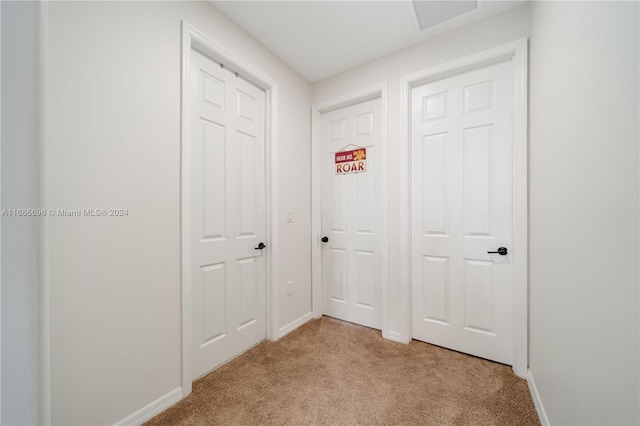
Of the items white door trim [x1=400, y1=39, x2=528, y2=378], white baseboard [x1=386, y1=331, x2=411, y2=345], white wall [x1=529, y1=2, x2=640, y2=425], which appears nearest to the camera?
white wall [x1=529, y1=2, x2=640, y2=425]

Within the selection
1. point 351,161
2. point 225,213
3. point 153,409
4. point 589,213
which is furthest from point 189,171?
point 589,213

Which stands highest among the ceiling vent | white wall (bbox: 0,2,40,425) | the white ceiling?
the white ceiling

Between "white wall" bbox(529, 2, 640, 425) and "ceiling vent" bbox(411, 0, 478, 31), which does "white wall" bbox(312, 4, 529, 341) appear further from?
"white wall" bbox(529, 2, 640, 425)

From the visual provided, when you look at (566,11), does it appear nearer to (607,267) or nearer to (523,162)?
(523,162)

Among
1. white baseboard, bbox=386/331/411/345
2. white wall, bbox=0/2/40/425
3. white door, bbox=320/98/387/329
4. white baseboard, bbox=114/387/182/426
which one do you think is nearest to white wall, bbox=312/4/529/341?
white baseboard, bbox=386/331/411/345

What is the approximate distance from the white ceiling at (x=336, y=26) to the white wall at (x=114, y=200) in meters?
0.47

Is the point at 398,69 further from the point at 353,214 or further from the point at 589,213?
the point at 589,213

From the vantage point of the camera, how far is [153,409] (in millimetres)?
1434

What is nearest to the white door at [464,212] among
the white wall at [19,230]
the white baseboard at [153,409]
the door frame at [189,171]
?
the door frame at [189,171]

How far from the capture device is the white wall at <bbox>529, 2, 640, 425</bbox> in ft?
2.31

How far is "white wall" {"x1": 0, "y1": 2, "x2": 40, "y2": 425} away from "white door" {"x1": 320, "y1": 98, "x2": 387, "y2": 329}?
2.27 metres

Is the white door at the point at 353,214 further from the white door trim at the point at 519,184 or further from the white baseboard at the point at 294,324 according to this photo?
the white door trim at the point at 519,184

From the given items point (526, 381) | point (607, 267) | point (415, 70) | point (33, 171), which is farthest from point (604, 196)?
point (415, 70)

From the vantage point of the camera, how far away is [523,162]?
5.86ft
